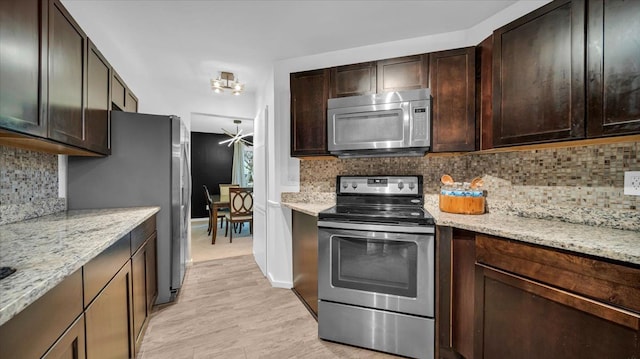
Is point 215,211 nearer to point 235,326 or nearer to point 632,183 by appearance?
point 235,326

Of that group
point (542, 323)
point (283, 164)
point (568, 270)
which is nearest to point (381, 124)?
point (283, 164)

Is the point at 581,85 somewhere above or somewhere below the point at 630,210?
above

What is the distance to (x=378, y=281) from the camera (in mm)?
1752

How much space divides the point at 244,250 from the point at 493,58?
3.72 metres

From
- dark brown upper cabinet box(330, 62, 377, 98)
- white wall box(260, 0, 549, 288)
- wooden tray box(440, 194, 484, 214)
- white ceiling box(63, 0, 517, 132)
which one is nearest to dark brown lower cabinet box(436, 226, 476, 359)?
wooden tray box(440, 194, 484, 214)

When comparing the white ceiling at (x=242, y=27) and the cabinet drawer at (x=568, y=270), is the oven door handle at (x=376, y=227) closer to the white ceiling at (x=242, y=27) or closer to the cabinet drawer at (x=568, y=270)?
the cabinet drawer at (x=568, y=270)

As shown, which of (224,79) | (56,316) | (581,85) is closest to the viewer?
(56,316)

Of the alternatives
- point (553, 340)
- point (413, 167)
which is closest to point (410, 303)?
point (553, 340)

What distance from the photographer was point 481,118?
182 cm

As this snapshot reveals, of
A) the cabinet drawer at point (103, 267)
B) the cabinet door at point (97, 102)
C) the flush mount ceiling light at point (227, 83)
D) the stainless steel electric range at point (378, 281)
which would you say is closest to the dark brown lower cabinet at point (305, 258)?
the stainless steel electric range at point (378, 281)

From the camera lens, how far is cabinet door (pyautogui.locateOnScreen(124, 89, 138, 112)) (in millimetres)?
2486

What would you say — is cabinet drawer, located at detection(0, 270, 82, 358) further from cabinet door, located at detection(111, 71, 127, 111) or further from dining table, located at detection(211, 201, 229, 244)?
dining table, located at detection(211, 201, 229, 244)

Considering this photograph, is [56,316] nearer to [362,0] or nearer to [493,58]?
[362,0]

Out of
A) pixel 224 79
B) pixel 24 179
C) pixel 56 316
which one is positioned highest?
pixel 224 79
